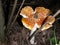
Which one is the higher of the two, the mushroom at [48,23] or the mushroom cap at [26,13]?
the mushroom cap at [26,13]

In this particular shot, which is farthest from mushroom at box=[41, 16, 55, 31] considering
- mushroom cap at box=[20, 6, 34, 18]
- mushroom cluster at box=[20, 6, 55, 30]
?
mushroom cap at box=[20, 6, 34, 18]

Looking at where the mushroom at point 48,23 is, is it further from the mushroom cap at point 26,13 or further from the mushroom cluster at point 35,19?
the mushroom cap at point 26,13

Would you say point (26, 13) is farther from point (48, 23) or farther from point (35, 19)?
point (48, 23)

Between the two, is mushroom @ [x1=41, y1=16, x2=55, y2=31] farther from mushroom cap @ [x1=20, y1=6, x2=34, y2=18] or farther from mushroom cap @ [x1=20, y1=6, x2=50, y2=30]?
mushroom cap @ [x1=20, y1=6, x2=34, y2=18]

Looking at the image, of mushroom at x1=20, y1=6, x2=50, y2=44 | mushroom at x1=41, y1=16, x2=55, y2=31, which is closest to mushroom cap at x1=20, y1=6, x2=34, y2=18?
mushroom at x1=20, y1=6, x2=50, y2=44

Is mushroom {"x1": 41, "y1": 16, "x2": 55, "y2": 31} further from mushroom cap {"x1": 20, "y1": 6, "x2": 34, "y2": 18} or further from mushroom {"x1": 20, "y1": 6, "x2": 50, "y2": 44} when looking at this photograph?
mushroom cap {"x1": 20, "y1": 6, "x2": 34, "y2": 18}

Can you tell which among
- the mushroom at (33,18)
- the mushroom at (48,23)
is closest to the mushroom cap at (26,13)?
the mushroom at (33,18)

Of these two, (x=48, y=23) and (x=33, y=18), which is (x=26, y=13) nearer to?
(x=33, y=18)

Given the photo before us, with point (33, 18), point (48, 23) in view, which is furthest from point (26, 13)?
point (48, 23)

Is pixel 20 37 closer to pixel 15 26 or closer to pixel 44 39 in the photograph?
pixel 15 26

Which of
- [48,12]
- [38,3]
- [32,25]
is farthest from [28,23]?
[38,3]

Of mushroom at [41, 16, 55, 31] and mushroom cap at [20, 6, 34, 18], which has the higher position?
mushroom cap at [20, 6, 34, 18]
